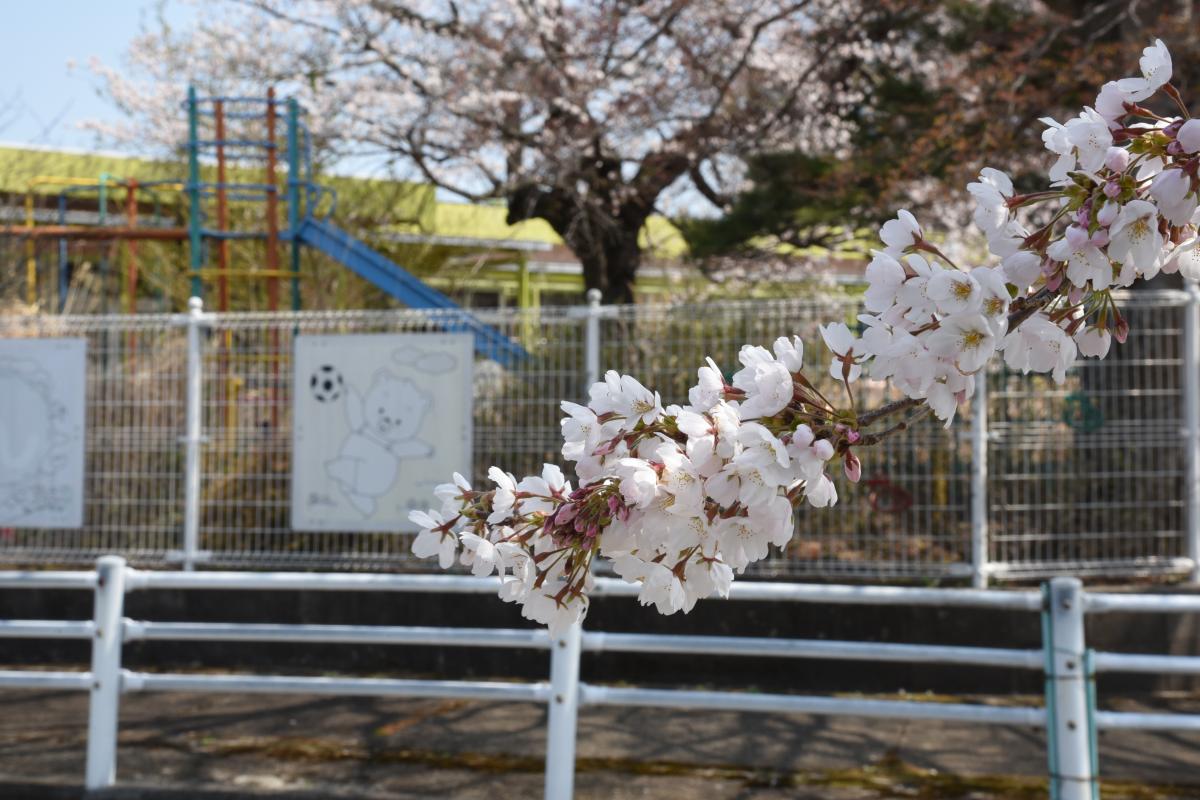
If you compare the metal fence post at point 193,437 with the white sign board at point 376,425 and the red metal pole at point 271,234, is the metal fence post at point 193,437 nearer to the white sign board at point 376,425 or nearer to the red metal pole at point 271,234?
the white sign board at point 376,425

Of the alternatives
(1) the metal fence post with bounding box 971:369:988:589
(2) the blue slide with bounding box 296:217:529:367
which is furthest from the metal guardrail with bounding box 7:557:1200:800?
(2) the blue slide with bounding box 296:217:529:367

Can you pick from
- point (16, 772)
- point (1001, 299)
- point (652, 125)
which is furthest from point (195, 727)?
point (652, 125)

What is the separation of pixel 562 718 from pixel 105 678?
6.56 ft

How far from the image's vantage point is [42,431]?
855 cm

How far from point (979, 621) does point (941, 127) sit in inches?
184

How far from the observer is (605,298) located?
44.7ft

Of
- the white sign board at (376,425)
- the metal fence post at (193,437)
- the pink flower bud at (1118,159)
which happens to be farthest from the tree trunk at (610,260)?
the pink flower bud at (1118,159)

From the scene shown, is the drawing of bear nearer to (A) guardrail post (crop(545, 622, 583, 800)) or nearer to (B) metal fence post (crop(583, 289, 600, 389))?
(B) metal fence post (crop(583, 289, 600, 389))

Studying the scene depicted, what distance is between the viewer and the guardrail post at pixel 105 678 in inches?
208

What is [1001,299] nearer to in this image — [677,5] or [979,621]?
[979,621]

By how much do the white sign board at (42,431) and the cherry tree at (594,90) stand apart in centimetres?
592

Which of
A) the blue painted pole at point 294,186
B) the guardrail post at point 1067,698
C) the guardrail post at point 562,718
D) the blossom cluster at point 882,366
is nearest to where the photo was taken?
the blossom cluster at point 882,366

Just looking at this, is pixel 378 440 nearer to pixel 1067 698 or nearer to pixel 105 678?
pixel 105 678

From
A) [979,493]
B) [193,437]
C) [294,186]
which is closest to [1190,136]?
[979,493]
